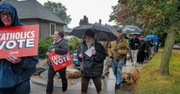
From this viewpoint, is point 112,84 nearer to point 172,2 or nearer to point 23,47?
point 172,2

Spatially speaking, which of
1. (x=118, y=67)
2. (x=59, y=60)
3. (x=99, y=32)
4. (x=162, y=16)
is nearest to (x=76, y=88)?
(x=118, y=67)

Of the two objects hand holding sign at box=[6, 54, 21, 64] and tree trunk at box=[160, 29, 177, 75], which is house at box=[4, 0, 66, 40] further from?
hand holding sign at box=[6, 54, 21, 64]

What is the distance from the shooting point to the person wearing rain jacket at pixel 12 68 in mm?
3229

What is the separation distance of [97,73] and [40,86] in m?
3.12

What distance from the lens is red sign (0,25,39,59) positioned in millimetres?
3189

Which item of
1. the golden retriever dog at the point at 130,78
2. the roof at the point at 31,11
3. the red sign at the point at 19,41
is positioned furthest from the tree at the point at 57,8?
the red sign at the point at 19,41

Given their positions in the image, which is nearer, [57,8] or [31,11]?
[31,11]

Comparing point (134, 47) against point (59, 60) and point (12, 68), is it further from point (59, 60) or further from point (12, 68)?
point (12, 68)

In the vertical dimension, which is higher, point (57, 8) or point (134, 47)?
point (57, 8)

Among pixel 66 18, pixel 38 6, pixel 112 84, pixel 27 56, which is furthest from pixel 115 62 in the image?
pixel 66 18

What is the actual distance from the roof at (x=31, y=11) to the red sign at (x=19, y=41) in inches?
1003

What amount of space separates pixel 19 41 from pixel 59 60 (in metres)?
4.47

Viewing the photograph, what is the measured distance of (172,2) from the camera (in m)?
7.67

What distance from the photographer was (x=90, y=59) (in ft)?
23.1
